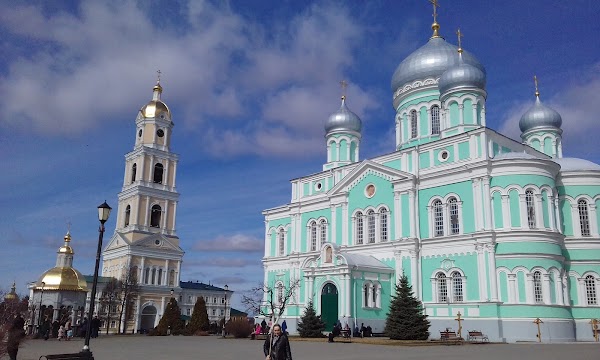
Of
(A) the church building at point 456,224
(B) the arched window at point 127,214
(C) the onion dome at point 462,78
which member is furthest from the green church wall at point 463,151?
(B) the arched window at point 127,214

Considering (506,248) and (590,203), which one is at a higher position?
(590,203)

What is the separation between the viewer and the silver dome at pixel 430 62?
3700 cm

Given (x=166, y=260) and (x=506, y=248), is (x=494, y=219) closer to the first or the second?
(x=506, y=248)

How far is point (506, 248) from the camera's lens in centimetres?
2745

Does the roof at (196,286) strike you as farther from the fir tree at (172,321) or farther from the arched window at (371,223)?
the arched window at (371,223)

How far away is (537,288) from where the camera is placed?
26953 millimetres

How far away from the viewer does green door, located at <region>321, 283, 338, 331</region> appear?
104 feet

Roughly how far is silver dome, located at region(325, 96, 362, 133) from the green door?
48.1 ft

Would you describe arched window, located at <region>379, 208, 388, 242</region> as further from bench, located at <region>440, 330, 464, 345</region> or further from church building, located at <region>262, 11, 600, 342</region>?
bench, located at <region>440, 330, 464, 345</region>

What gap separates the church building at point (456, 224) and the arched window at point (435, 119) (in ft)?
0.22

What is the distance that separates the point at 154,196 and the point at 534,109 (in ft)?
118

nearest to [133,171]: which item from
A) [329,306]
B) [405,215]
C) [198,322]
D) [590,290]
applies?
[198,322]

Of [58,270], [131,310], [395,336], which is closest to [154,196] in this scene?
[131,310]

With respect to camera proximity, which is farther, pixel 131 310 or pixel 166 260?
pixel 166 260
